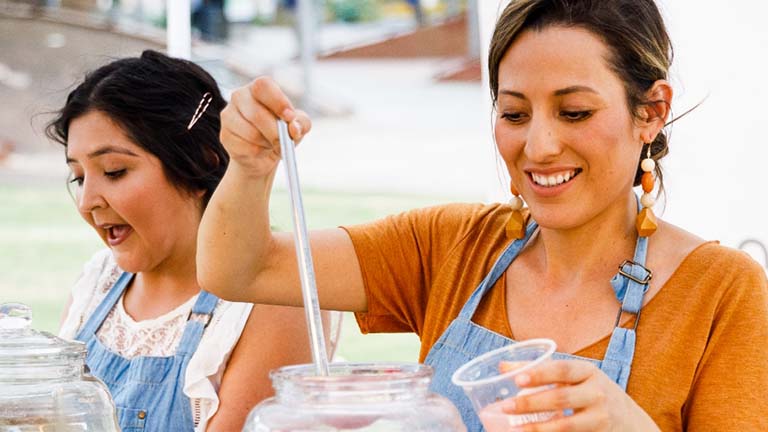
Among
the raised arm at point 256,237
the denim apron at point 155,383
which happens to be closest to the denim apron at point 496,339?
the raised arm at point 256,237

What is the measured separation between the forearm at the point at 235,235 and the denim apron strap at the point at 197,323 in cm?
37

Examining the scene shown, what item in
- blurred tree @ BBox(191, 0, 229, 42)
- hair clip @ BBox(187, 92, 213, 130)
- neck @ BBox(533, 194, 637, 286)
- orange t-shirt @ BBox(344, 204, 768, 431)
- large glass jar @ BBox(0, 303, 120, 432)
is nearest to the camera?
large glass jar @ BBox(0, 303, 120, 432)

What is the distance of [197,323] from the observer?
2.16 metres

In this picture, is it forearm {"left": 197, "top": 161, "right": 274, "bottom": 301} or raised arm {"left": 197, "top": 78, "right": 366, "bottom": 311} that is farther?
forearm {"left": 197, "top": 161, "right": 274, "bottom": 301}

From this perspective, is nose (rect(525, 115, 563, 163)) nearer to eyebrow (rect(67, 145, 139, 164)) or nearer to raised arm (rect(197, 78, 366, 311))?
raised arm (rect(197, 78, 366, 311))

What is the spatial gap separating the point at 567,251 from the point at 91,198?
1004 millimetres

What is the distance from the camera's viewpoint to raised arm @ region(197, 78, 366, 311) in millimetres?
1478

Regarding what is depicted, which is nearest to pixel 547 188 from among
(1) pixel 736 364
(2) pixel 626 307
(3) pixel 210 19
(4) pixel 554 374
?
(2) pixel 626 307

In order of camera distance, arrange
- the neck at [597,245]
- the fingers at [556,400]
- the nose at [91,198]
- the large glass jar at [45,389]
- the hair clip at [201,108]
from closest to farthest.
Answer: the fingers at [556,400] < the large glass jar at [45,389] < the neck at [597,245] < the nose at [91,198] < the hair clip at [201,108]

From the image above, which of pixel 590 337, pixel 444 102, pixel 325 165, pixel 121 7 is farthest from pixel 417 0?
pixel 590 337

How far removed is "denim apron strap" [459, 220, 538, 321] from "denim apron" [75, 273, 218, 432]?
62 cm

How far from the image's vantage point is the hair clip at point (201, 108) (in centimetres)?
229

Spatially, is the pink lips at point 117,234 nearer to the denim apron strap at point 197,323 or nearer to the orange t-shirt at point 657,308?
the denim apron strap at point 197,323

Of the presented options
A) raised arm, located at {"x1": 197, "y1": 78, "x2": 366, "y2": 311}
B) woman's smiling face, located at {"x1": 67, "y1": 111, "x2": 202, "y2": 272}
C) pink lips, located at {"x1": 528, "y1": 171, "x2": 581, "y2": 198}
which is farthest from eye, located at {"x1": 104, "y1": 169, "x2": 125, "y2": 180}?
pink lips, located at {"x1": 528, "y1": 171, "x2": 581, "y2": 198}
